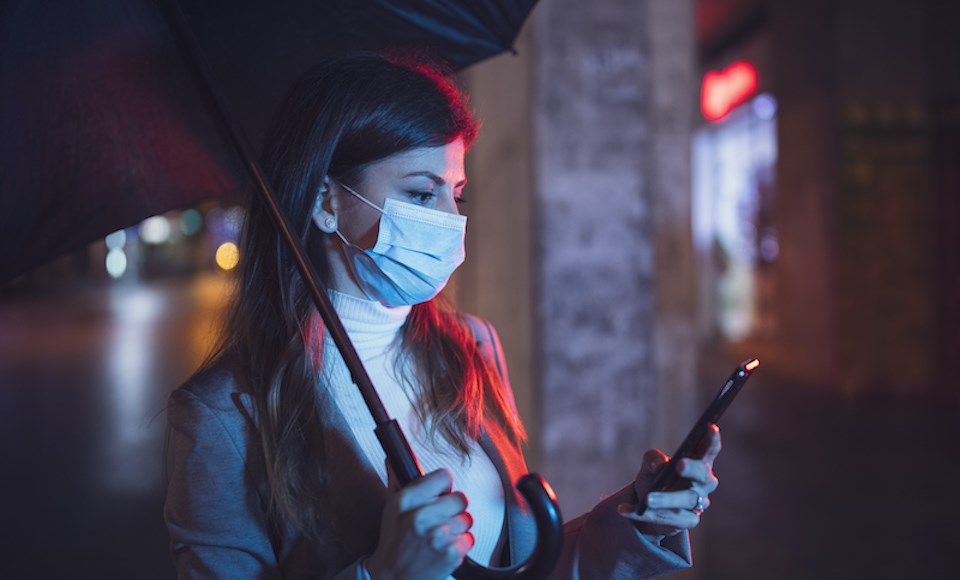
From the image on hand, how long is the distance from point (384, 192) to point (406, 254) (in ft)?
0.46

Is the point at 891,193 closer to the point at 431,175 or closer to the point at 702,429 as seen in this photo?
the point at 431,175

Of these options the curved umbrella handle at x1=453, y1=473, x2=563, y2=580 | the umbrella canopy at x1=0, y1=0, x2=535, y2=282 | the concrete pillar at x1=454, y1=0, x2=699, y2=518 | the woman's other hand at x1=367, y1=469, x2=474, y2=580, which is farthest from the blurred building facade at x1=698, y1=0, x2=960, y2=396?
the woman's other hand at x1=367, y1=469, x2=474, y2=580

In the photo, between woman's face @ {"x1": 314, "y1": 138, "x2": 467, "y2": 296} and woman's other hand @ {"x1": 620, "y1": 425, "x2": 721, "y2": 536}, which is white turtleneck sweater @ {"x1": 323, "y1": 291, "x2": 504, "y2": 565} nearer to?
woman's face @ {"x1": 314, "y1": 138, "x2": 467, "y2": 296}

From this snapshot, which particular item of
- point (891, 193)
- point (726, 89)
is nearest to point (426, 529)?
point (891, 193)

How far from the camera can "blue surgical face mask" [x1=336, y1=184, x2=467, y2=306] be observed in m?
1.59

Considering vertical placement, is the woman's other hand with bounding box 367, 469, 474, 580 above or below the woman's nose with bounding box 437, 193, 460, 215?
below

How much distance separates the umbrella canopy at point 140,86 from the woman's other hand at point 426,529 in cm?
100

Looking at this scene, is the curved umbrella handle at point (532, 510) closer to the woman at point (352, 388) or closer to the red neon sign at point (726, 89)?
the woman at point (352, 388)

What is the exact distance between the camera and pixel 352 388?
1.61m

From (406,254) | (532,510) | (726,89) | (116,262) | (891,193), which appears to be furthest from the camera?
(116,262)

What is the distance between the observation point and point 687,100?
4512 mm

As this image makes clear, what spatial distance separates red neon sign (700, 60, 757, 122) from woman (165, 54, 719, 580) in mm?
11388

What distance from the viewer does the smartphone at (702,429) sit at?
1220mm

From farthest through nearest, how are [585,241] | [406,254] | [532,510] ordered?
1. [585,241]
2. [406,254]
3. [532,510]
